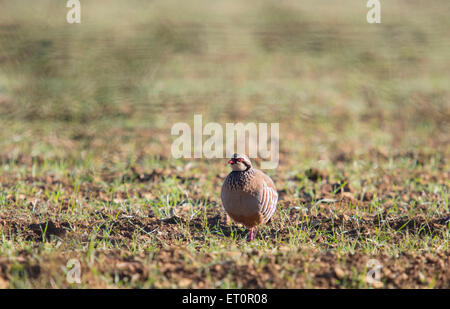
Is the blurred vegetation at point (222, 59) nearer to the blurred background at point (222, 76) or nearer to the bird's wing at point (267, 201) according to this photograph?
the blurred background at point (222, 76)

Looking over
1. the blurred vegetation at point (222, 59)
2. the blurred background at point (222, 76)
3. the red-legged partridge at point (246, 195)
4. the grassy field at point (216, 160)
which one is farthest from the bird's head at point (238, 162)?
the blurred vegetation at point (222, 59)

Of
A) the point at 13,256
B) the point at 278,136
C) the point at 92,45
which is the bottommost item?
the point at 13,256

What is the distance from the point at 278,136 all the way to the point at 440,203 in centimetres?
323

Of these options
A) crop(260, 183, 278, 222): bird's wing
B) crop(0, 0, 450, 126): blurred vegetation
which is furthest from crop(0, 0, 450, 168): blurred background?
crop(260, 183, 278, 222): bird's wing

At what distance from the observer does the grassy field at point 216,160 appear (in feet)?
11.7

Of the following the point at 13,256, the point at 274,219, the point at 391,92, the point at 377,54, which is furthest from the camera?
the point at 377,54

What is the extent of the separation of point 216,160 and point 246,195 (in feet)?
8.90

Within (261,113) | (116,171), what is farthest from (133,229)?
(261,113)

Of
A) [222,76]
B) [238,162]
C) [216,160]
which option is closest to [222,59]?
[222,76]

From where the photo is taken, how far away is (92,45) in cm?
1206

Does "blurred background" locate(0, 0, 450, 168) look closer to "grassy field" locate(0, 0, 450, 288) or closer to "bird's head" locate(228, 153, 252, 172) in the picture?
"grassy field" locate(0, 0, 450, 288)

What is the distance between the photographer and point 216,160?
6688mm

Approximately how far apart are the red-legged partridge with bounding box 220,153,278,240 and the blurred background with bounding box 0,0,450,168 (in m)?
2.70
